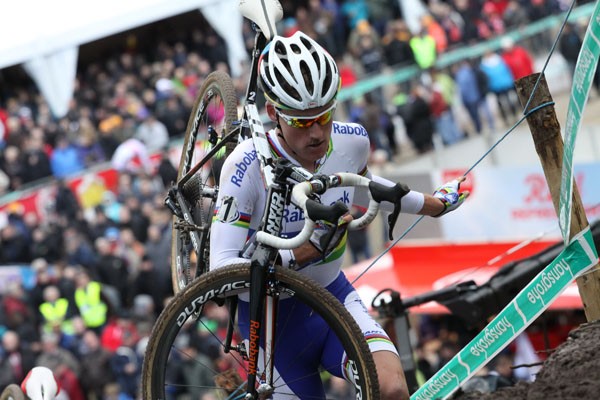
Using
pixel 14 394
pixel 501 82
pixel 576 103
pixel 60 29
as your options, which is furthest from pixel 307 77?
pixel 60 29

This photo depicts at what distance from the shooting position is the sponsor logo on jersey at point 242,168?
19.3 ft

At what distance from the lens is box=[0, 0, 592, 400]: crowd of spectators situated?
603 inches

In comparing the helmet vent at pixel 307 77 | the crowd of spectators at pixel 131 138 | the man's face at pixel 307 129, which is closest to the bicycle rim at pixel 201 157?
the man's face at pixel 307 129

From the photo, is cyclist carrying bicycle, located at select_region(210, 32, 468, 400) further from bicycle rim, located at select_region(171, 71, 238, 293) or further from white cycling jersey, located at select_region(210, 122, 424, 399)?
bicycle rim, located at select_region(171, 71, 238, 293)

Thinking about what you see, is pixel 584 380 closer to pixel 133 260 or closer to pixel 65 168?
pixel 133 260

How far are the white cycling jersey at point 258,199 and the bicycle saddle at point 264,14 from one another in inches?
33.9

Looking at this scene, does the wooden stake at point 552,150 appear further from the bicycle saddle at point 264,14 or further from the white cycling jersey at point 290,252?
the bicycle saddle at point 264,14

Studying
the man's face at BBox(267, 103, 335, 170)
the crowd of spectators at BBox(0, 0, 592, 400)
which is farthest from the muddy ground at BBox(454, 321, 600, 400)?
the crowd of spectators at BBox(0, 0, 592, 400)

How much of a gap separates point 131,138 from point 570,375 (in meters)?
14.1

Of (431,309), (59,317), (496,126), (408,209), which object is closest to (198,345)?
(431,309)

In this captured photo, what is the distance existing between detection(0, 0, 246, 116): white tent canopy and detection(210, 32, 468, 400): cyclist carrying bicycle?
1454 cm

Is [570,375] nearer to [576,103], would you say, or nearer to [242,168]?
[576,103]

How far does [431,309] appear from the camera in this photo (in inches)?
484

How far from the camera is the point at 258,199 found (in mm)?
5941
